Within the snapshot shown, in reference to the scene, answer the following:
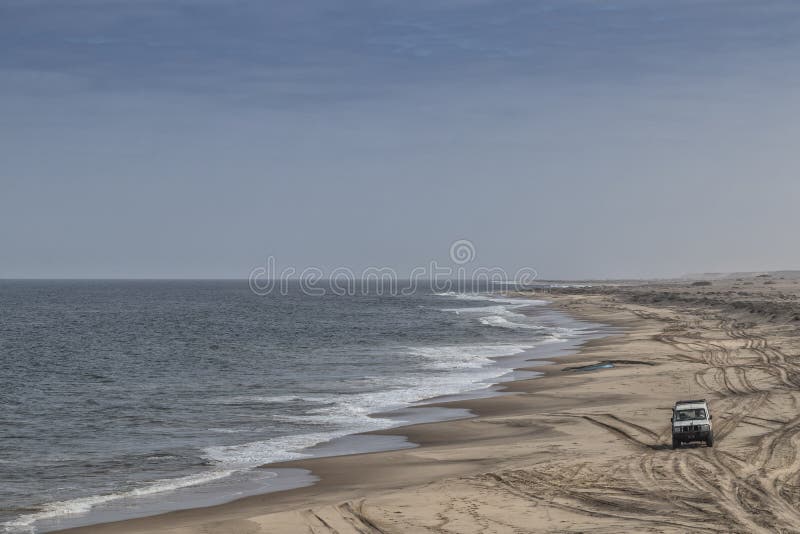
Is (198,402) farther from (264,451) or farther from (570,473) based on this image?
(570,473)

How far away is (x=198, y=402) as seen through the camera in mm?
40438

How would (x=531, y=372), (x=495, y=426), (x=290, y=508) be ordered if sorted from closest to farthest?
(x=290, y=508) < (x=495, y=426) < (x=531, y=372)

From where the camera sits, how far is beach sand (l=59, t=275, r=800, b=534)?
18.3 meters

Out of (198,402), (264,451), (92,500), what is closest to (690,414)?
(264,451)

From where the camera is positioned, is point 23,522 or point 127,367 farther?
point 127,367

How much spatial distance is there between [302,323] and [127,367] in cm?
4962

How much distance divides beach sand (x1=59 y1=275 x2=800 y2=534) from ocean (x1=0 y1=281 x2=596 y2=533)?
6.99ft

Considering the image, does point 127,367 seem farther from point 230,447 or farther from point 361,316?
point 361,316

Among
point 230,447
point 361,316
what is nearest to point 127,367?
point 230,447

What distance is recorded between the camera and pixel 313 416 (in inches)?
1393

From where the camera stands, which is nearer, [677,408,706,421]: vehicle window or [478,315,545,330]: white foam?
[677,408,706,421]: vehicle window

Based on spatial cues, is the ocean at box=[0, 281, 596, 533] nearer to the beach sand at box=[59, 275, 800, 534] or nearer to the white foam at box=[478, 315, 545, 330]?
the white foam at box=[478, 315, 545, 330]

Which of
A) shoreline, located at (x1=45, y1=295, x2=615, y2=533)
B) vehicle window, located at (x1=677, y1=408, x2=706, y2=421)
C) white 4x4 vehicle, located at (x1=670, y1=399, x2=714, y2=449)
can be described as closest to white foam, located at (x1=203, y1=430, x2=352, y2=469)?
shoreline, located at (x1=45, y1=295, x2=615, y2=533)

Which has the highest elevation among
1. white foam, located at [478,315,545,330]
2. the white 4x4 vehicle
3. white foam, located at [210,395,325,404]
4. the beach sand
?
the white 4x4 vehicle
